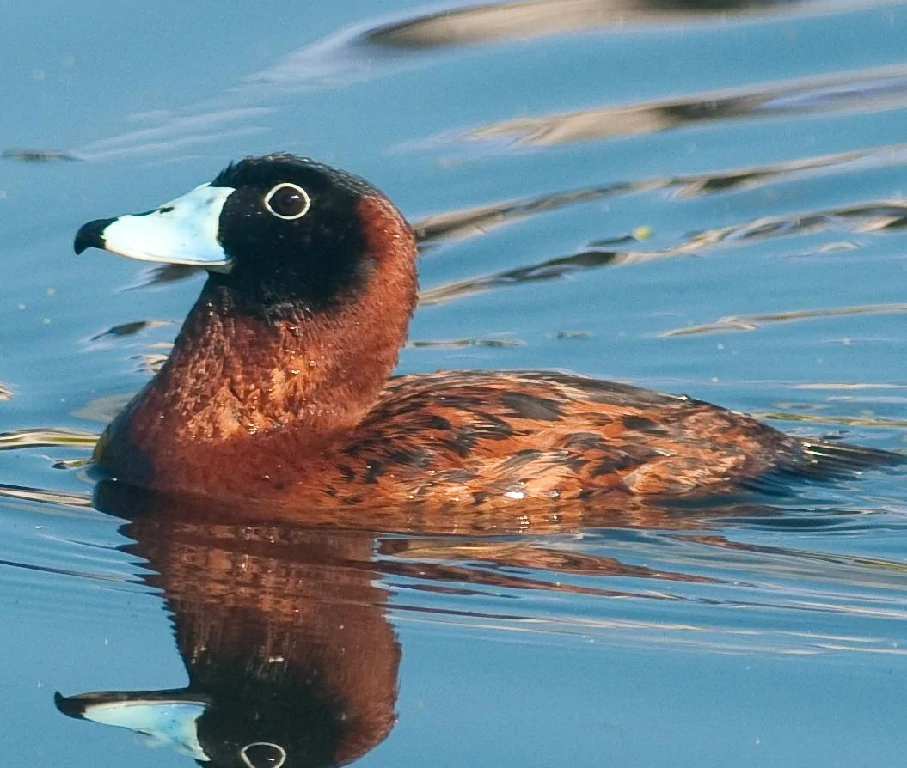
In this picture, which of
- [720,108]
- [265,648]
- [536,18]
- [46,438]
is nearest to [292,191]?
[46,438]

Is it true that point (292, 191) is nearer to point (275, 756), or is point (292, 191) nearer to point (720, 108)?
point (275, 756)

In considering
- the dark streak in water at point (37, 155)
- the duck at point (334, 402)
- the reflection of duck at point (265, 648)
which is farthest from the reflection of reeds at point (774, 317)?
the dark streak in water at point (37, 155)

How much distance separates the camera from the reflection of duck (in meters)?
6.08

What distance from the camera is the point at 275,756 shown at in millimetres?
6000

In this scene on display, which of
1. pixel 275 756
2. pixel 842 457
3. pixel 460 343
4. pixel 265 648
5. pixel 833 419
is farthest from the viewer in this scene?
pixel 460 343

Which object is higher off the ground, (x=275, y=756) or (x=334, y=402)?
(x=334, y=402)

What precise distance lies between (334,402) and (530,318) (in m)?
2.83

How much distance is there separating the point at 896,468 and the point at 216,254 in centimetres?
301

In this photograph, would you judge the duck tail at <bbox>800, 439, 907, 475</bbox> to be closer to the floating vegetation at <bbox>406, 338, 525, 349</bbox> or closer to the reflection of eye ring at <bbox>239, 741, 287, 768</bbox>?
the floating vegetation at <bbox>406, 338, 525, 349</bbox>

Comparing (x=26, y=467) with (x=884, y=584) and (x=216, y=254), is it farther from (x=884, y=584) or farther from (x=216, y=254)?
(x=884, y=584)

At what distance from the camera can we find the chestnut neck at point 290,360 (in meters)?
8.27

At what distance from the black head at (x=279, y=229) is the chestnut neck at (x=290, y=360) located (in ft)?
0.07

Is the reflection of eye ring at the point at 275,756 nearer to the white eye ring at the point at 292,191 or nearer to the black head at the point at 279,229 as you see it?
the black head at the point at 279,229

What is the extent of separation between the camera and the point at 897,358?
A: 10.3 meters
